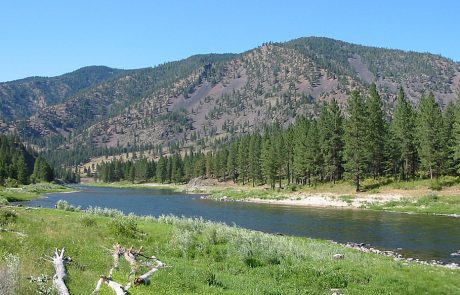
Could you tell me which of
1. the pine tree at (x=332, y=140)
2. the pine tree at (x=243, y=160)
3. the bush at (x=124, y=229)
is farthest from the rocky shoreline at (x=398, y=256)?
the pine tree at (x=243, y=160)

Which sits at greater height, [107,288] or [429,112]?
[429,112]

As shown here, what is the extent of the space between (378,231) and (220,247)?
25198 mm

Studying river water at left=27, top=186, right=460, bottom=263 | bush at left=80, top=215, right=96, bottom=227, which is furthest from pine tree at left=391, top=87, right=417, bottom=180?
bush at left=80, top=215, right=96, bottom=227

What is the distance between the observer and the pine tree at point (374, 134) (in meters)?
88.5

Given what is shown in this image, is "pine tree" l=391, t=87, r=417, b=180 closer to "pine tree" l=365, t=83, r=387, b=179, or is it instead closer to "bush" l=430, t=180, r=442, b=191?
"pine tree" l=365, t=83, r=387, b=179

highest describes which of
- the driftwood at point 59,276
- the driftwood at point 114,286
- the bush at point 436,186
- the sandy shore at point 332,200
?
the bush at point 436,186

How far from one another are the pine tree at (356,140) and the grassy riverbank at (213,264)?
57515mm

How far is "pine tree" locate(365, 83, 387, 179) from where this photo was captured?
88500 millimetres

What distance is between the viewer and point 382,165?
99000mm

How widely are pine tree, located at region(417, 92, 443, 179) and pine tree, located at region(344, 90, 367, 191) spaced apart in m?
10.7

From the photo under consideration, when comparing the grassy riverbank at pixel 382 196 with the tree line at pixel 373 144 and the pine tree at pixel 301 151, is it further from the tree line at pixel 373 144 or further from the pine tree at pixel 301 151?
the pine tree at pixel 301 151

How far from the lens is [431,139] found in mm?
80500

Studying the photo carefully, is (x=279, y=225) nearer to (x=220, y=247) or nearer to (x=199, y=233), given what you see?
(x=199, y=233)

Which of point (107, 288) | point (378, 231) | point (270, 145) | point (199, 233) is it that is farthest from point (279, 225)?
point (270, 145)
